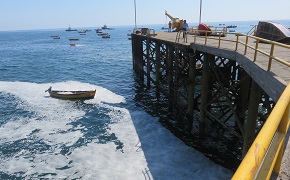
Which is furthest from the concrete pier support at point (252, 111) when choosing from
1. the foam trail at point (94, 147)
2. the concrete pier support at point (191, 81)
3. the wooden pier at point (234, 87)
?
the concrete pier support at point (191, 81)

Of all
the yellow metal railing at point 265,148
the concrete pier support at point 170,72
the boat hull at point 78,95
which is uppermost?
the yellow metal railing at point 265,148

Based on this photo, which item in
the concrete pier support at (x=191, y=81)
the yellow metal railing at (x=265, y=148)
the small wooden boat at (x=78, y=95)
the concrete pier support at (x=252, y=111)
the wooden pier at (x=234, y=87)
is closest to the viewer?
the yellow metal railing at (x=265, y=148)

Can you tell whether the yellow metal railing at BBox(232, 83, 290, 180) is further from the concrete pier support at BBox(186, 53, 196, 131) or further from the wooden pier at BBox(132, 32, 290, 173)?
the concrete pier support at BBox(186, 53, 196, 131)

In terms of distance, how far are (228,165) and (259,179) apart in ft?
39.5

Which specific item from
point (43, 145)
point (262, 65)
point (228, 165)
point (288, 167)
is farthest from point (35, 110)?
point (288, 167)

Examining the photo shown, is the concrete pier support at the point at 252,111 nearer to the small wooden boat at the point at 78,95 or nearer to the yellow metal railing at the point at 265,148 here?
the yellow metal railing at the point at 265,148

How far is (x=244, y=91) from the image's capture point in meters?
14.6

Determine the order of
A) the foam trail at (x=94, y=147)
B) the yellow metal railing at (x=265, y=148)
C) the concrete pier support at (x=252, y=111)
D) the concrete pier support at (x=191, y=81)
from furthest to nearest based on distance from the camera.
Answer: the concrete pier support at (x=191, y=81)
the foam trail at (x=94, y=147)
the concrete pier support at (x=252, y=111)
the yellow metal railing at (x=265, y=148)

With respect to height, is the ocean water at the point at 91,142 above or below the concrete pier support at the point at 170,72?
below

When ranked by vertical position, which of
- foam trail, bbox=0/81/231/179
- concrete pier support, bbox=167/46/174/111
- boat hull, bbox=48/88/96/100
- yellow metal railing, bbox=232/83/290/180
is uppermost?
yellow metal railing, bbox=232/83/290/180

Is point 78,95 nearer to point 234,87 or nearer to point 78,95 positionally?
point 78,95

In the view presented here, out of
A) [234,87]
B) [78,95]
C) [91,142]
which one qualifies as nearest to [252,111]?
[234,87]

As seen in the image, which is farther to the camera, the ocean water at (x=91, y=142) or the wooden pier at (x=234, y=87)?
the ocean water at (x=91, y=142)

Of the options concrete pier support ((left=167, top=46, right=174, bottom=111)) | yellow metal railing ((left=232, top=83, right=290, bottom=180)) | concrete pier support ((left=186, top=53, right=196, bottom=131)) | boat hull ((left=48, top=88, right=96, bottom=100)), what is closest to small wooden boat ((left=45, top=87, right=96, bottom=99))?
boat hull ((left=48, top=88, right=96, bottom=100))
